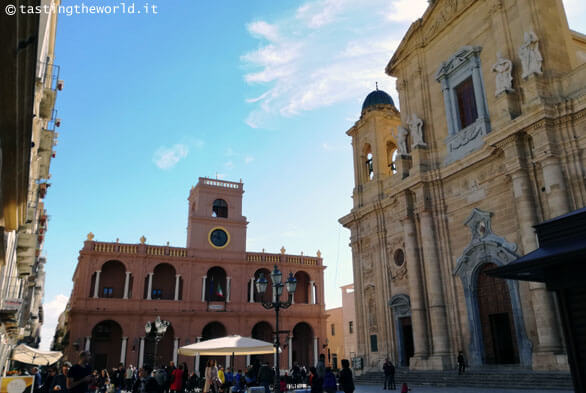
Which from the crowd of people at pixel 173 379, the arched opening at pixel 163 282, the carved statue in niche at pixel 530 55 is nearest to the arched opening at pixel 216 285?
the arched opening at pixel 163 282

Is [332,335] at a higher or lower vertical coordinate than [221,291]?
lower

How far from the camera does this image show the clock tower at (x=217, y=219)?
38.6 metres

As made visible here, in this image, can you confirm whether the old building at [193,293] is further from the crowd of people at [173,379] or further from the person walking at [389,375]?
the person walking at [389,375]

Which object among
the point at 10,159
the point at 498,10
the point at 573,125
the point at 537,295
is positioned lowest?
the point at 537,295

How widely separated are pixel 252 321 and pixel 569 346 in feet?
106

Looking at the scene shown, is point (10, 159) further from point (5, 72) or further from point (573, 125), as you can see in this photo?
point (573, 125)

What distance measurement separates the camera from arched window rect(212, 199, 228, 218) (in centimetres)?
4066

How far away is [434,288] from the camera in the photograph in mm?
18438

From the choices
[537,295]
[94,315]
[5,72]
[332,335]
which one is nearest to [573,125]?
[537,295]

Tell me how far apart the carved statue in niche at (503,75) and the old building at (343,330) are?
29.5 m

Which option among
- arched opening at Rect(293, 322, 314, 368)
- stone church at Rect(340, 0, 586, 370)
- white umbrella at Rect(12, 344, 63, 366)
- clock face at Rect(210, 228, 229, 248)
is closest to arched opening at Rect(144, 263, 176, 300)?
clock face at Rect(210, 228, 229, 248)

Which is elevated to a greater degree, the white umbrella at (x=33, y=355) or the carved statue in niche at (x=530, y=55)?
the carved statue in niche at (x=530, y=55)

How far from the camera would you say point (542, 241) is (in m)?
8.02

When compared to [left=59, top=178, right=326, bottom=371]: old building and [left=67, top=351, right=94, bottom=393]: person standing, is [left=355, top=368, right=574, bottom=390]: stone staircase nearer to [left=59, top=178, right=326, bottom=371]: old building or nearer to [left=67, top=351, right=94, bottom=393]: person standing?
[left=67, top=351, right=94, bottom=393]: person standing
